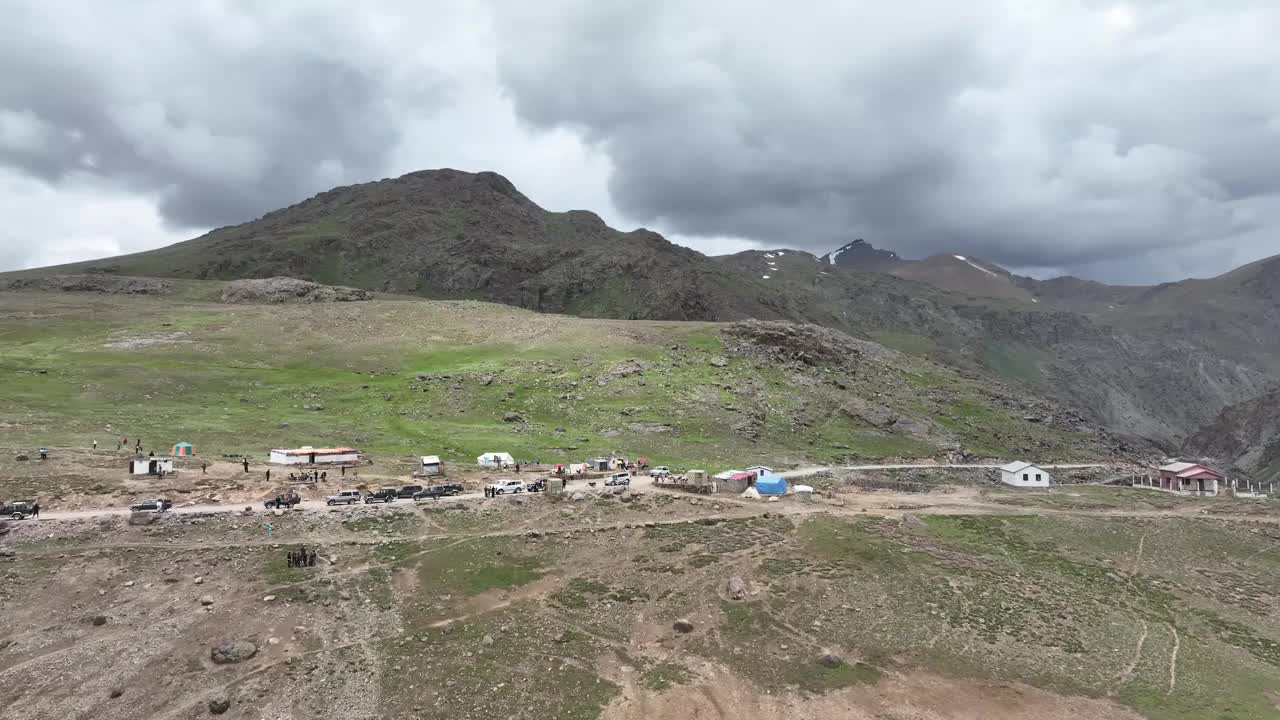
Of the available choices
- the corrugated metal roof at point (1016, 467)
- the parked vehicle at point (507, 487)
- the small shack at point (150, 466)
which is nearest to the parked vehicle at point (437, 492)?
the parked vehicle at point (507, 487)

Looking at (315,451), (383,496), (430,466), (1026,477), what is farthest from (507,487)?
(1026,477)

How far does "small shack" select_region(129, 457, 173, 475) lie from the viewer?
2042 inches

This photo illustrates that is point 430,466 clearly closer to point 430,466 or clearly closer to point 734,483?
point 430,466

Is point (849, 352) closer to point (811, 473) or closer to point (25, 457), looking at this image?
point (811, 473)

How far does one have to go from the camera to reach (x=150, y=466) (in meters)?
52.2

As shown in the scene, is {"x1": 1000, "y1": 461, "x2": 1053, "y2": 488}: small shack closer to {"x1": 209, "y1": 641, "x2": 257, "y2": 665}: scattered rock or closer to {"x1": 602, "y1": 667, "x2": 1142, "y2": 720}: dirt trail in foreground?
{"x1": 602, "y1": 667, "x2": 1142, "y2": 720}: dirt trail in foreground

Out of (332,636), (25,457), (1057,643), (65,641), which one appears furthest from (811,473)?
(25,457)

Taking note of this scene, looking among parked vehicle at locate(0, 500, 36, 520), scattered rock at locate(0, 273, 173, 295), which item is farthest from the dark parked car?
scattered rock at locate(0, 273, 173, 295)

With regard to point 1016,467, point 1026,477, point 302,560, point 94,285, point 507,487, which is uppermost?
point 94,285

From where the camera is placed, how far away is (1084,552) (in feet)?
170

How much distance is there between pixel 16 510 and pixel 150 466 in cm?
1016

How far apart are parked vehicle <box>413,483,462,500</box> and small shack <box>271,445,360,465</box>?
1355cm

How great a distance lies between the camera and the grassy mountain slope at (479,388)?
255 ft

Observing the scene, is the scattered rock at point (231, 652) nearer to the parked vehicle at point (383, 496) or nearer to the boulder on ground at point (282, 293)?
the parked vehicle at point (383, 496)
